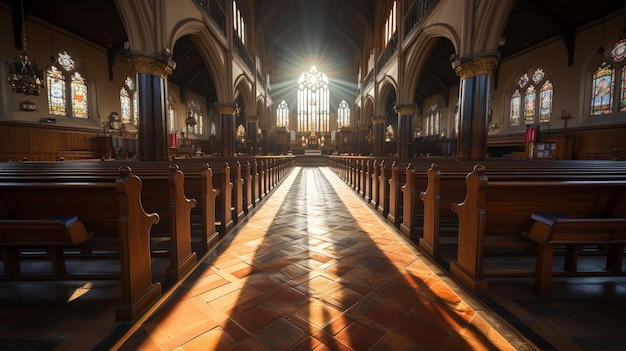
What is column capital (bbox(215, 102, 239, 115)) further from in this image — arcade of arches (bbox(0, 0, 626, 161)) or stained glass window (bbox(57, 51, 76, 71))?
stained glass window (bbox(57, 51, 76, 71))

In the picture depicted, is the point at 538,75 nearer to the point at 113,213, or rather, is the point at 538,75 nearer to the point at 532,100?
the point at 532,100

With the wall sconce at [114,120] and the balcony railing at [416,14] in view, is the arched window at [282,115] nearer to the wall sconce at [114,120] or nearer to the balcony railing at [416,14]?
the wall sconce at [114,120]

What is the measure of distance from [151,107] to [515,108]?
16667 mm

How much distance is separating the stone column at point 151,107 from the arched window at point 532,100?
15767 mm

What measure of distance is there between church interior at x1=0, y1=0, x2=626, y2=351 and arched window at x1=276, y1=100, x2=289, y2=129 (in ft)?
56.2

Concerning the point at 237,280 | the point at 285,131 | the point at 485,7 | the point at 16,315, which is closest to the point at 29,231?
the point at 16,315

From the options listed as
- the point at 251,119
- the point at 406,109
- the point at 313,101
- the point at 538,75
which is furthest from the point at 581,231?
the point at 313,101

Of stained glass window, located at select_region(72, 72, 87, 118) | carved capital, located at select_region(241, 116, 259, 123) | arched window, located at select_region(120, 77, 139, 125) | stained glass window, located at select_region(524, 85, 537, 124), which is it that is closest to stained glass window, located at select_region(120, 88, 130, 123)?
arched window, located at select_region(120, 77, 139, 125)

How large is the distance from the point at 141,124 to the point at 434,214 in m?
7.23

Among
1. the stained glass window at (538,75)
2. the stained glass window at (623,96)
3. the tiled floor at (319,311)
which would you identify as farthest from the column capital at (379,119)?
the tiled floor at (319,311)

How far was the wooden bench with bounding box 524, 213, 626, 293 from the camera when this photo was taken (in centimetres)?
186

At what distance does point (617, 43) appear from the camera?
384 inches

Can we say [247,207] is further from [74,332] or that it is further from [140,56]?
[140,56]

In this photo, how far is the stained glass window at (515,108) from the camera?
14159 mm
